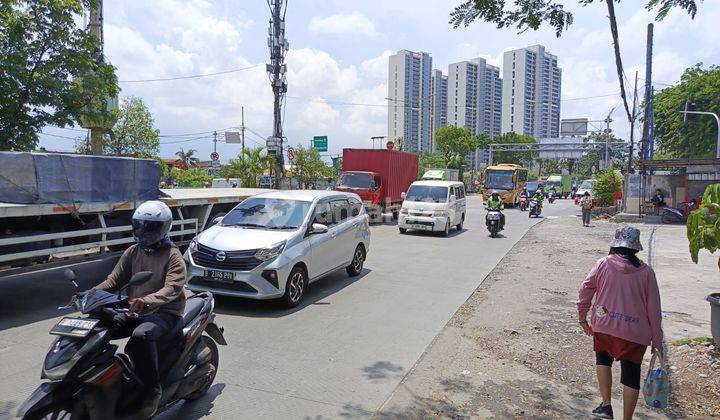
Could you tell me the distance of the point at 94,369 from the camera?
312 centimetres

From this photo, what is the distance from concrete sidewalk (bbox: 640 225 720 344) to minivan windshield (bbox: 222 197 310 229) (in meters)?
5.37

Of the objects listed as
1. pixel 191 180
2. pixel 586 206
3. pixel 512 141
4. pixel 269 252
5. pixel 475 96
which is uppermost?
pixel 475 96

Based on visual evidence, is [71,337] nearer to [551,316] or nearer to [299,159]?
[551,316]

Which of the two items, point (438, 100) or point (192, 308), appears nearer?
point (192, 308)

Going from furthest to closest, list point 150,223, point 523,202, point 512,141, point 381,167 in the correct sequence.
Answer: point 512,141 < point 523,202 < point 381,167 < point 150,223

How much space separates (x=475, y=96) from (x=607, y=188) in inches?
1383

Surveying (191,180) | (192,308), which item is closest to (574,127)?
(191,180)

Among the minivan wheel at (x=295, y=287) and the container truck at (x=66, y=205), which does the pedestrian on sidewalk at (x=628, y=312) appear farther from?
the container truck at (x=66, y=205)

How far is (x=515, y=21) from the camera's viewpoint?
196 inches

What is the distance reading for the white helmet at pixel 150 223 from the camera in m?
3.68

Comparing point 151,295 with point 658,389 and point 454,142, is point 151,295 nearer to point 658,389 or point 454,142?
point 658,389

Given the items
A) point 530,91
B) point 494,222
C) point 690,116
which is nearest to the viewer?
point 494,222

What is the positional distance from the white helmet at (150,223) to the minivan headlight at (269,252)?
11.1 ft

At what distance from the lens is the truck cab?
20125 millimetres
